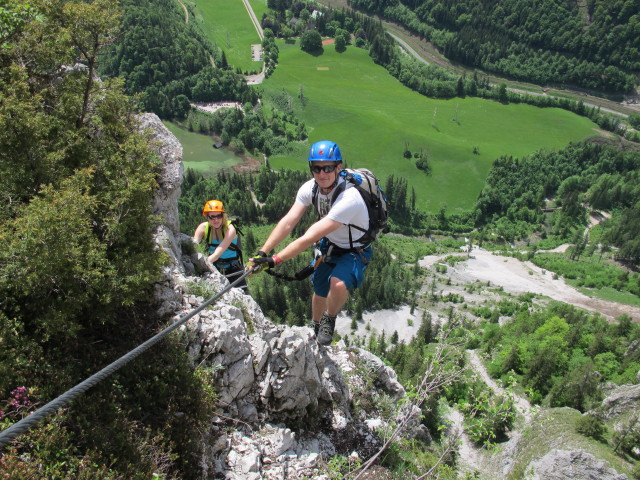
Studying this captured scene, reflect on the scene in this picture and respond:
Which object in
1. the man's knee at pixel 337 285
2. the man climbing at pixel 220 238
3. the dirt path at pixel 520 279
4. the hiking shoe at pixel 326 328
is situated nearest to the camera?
the man's knee at pixel 337 285

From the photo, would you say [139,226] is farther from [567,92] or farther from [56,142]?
[567,92]

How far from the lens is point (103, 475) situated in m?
Result: 5.68

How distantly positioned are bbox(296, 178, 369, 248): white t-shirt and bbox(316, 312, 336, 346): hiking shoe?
2027 millimetres

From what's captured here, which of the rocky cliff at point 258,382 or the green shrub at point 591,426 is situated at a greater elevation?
the rocky cliff at point 258,382

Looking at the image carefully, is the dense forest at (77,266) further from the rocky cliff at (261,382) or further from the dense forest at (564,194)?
the dense forest at (564,194)

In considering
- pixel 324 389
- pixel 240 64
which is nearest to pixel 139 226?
pixel 324 389

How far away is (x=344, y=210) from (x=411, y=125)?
16678 cm

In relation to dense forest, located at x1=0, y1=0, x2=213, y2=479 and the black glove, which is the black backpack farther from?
dense forest, located at x1=0, y1=0, x2=213, y2=479

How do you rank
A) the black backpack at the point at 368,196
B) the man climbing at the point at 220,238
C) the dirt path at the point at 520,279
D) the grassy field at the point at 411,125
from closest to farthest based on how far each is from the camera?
the black backpack at the point at 368,196
the man climbing at the point at 220,238
the dirt path at the point at 520,279
the grassy field at the point at 411,125

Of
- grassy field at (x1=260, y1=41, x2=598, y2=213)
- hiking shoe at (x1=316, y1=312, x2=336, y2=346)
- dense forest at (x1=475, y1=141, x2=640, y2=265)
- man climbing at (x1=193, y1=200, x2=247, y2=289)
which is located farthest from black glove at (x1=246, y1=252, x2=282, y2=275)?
dense forest at (x1=475, y1=141, x2=640, y2=265)

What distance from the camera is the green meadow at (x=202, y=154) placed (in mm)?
142125

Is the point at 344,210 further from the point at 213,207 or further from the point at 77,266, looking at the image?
the point at 213,207

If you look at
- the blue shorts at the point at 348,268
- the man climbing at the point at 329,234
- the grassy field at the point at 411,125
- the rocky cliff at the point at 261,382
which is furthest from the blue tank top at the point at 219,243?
the grassy field at the point at 411,125

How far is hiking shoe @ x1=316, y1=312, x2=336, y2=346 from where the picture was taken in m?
10.2
